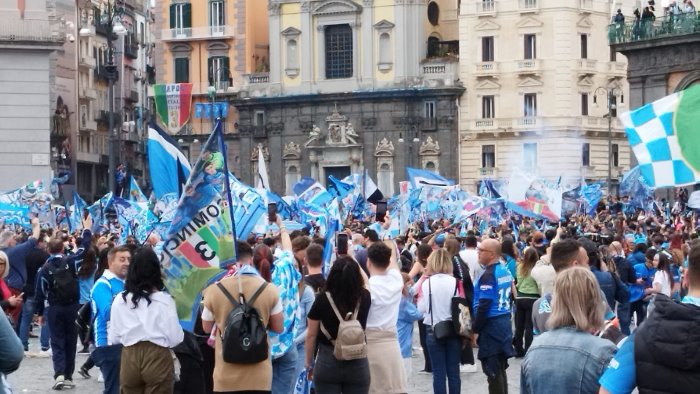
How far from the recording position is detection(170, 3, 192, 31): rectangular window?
78625 mm

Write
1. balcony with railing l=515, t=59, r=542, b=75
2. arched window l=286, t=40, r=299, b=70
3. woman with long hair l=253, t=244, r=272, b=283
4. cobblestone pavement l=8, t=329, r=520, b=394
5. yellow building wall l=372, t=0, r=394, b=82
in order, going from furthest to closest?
1. arched window l=286, t=40, r=299, b=70
2. yellow building wall l=372, t=0, r=394, b=82
3. balcony with railing l=515, t=59, r=542, b=75
4. cobblestone pavement l=8, t=329, r=520, b=394
5. woman with long hair l=253, t=244, r=272, b=283

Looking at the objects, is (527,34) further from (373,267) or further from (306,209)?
(373,267)

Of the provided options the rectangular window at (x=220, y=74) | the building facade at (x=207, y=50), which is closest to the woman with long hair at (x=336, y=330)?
the building facade at (x=207, y=50)

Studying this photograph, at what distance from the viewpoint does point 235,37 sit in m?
78.1

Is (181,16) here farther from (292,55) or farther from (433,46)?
(433,46)

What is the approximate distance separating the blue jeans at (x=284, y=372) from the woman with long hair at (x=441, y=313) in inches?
96.3

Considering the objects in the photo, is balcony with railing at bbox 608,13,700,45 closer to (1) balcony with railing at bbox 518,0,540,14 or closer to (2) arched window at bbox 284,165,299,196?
(1) balcony with railing at bbox 518,0,540,14

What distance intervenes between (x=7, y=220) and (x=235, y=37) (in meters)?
46.7

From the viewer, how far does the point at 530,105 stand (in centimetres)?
7081

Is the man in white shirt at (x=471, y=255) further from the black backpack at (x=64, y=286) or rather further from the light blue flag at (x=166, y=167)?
the black backpack at (x=64, y=286)

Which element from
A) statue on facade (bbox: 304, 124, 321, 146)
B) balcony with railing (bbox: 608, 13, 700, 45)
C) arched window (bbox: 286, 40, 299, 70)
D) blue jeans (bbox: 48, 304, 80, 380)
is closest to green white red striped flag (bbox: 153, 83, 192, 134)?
arched window (bbox: 286, 40, 299, 70)

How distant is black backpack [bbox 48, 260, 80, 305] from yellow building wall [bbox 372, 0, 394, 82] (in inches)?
2208

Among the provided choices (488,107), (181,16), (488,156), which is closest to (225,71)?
(181,16)

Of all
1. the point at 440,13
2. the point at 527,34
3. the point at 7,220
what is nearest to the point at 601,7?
the point at 527,34
